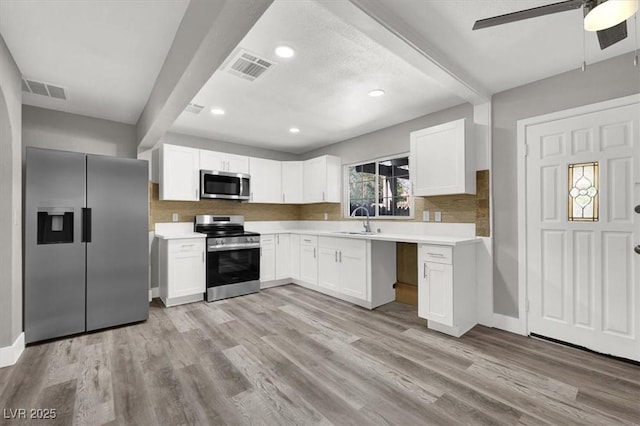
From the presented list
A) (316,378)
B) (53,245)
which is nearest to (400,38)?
(316,378)

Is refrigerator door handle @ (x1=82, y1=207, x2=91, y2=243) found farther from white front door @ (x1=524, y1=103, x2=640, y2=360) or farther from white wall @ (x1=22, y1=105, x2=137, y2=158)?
white front door @ (x1=524, y1=103, x2=640, y2=360)

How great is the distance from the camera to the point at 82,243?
2979 mm

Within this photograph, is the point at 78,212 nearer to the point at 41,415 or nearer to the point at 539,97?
the point at 41,415

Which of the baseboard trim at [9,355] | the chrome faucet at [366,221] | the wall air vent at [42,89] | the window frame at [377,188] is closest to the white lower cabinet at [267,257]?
the window frame at [377,188]

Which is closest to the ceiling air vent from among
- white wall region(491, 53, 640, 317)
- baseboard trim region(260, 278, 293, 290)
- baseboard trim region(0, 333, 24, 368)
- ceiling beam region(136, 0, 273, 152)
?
ceiling beam region(136, 0, 273, 152)

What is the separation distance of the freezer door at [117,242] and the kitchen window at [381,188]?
9.76ft

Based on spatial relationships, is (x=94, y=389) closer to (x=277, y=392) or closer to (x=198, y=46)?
(x=277, y=392)

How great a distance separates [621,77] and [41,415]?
4.77m

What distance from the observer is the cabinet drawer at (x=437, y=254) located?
2838 mm

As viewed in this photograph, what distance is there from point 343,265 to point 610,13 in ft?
10.9

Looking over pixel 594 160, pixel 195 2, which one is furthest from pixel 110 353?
pixel 594 160

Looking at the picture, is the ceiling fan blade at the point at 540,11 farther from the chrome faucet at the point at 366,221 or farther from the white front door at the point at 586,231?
the chrome faucet at the point at 366,221

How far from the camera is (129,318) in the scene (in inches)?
126

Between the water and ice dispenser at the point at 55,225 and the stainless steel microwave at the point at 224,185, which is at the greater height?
the stainless steel microwave at the point at 224,185
